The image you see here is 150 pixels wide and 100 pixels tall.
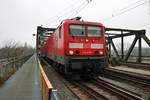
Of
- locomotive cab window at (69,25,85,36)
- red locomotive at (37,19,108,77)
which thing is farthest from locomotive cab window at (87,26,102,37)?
locomotive cab window at (69,25,85,36)

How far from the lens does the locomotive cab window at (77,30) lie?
15570 millimetres

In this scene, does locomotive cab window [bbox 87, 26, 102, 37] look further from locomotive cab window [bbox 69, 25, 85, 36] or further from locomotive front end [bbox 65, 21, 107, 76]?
locomotive cab window [bbox 69, 25, 85, 36]

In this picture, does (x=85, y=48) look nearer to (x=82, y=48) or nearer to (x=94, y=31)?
(x=82, y=48)

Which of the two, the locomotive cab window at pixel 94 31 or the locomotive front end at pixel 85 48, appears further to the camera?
the locomotive cab window at pixel 94 31

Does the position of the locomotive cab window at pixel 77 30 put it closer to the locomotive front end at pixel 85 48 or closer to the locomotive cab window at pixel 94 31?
the locomotive front end at pixel 85 48

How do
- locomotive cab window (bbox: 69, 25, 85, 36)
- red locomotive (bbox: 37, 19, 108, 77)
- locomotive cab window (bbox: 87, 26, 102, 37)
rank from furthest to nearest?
locomotive cab window (bbox: 87, 26, 102, 37) → locomotive cab window (bbox: 69, 25, 85, 36) → red locomotive (bbox: 37, 19, 108, 77)

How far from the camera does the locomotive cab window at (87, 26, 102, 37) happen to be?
15953mm

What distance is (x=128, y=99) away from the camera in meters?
10.2

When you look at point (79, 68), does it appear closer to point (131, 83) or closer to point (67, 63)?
point (67, 63)

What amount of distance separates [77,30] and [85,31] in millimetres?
493

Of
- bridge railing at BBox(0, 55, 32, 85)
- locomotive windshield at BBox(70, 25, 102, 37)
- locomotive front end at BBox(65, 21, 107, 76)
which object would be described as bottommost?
bridge railing at BBox(0, 55, 32, 85)

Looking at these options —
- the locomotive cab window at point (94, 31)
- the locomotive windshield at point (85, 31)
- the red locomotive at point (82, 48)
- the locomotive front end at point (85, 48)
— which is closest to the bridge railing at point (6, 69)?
the red locomotive at point (82, 48)

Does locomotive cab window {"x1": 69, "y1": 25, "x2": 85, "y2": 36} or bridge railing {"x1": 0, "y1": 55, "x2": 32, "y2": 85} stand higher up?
locomotive cab window {"x1": 69, "y1": 25, "x2": 85, "y2": 36}

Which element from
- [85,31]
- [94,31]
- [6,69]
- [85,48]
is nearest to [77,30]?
[85,31]
